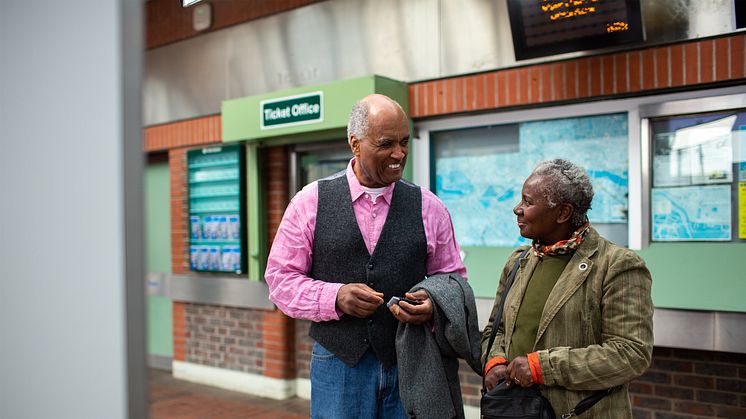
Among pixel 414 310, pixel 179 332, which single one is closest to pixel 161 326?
pixel 179 332

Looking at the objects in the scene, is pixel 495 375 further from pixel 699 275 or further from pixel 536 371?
pixel 699 275

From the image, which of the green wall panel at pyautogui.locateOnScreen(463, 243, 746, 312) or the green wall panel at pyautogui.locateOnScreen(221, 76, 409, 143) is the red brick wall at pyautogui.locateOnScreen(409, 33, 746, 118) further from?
the green wall panel at pyautogui.locateOnScreen(463, 243, 746, 312)

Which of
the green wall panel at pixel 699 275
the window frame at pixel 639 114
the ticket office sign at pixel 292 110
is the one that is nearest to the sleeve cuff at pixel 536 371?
the green wall panel at pixel 699 275

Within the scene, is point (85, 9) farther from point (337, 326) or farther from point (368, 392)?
point (368, 392)

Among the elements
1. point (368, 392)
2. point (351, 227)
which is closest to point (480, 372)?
Answer: point (368, 392)

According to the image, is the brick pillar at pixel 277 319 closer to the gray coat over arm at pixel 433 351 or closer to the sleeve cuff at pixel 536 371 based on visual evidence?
the gray coat over arm at pixel 433 351

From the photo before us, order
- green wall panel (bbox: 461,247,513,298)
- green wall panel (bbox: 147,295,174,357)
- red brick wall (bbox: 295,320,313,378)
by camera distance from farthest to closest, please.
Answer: green wall panel (bbox: 147,295,174,357)
red brick wall (bbox: 295,320,313,378)
green wall panel (bbox: 461,247,513,298)

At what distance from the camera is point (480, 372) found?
7.78ft

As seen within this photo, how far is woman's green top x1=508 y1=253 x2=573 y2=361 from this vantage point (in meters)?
2.24

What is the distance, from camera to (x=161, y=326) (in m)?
7.33

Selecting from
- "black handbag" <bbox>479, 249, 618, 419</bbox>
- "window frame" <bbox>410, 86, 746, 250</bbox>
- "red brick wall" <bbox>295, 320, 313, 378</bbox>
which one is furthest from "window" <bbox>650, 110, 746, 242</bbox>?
"red brick wall" <bbox>295, 320, 313, 378</bbox>

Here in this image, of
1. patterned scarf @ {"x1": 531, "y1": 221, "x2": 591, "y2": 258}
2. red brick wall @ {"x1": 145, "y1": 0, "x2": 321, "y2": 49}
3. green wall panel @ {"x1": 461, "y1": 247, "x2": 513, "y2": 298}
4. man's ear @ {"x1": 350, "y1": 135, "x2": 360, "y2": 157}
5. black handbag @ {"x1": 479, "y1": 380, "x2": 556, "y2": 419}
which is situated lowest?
black handbag @ {"x1": 479, "y1": 380, "x2": 556, "y2": 419}

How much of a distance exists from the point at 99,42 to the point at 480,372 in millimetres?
1731

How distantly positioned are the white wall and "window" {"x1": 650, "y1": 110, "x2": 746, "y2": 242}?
3385mm
